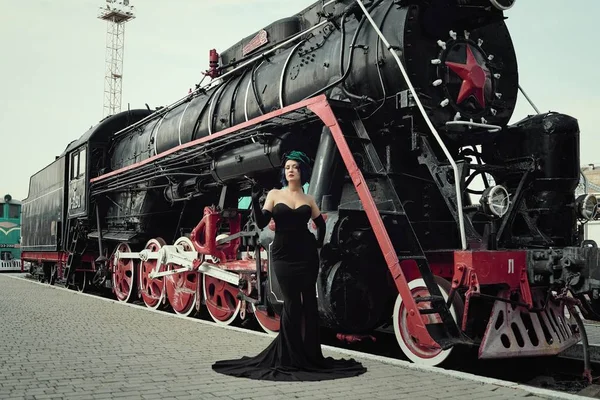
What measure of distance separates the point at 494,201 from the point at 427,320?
1088 millimetres

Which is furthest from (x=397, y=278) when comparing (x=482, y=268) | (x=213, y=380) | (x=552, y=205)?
(x=552, y=205)

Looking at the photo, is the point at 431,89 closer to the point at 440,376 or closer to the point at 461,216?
the point at 461,216

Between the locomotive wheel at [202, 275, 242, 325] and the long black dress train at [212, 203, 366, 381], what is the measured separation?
114 inches

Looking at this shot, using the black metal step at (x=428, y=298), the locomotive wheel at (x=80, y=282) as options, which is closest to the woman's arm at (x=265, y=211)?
the black metal step at (x=428, y=298)

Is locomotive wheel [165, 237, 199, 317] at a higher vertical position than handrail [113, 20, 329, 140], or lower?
lower

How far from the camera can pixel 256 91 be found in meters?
6.78

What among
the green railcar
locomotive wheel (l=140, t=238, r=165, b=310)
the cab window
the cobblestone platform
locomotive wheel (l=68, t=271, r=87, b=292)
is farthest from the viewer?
the cab window

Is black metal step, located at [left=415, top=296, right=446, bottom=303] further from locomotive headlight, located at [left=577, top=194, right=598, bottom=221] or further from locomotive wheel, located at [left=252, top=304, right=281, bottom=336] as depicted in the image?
locomotive wheel, located at [left=252, top=304, right=281, bottom=336]

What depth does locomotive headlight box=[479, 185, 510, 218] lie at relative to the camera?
464 cm

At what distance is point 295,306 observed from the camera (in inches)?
169

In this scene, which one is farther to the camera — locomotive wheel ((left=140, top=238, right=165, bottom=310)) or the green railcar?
the green railcar

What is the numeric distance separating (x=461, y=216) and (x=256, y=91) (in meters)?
3.16

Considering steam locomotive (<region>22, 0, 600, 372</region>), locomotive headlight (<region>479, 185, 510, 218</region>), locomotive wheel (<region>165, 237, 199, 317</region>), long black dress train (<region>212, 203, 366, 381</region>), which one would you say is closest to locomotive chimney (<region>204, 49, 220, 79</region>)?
steam locomotive (<region>22, 0, 600, 372</region>)

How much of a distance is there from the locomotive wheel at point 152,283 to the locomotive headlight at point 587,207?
19.1 feet
